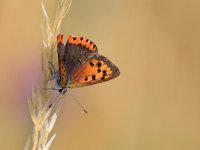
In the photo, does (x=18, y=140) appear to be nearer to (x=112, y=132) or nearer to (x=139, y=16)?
(x=112, y=132)

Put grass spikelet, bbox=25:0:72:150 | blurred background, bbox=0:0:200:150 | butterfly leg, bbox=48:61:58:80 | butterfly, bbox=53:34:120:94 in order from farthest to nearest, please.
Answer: blurred background, bbox=0:0:200:150
butterfly, bbox=53:34:120:94
butterfly leg, bbox=48:61:58:80
grass spikelet, bbox=25:0:72:150

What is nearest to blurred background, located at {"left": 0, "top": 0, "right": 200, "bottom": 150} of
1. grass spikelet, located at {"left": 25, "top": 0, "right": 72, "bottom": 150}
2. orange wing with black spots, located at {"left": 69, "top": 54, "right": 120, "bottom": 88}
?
orange wing with black spots, located at {"left": 69, "top": 54, "right": 120, "bottom": 88}

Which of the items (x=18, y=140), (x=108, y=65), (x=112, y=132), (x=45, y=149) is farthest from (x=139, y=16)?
(x=45, y=149)

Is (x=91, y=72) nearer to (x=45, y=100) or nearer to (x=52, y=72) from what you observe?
(x=52, y=72)

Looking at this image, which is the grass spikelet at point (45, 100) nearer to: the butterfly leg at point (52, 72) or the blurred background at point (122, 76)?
the butterfly leg at point (52, 72)

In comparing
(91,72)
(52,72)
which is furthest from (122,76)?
(52,72)

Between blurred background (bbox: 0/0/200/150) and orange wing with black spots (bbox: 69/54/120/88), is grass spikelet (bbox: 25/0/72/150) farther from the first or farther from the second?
blurred background (bbox: 0/0/200/150)
